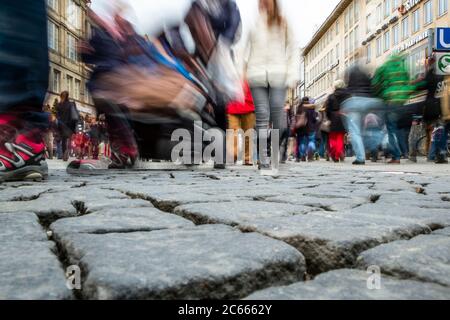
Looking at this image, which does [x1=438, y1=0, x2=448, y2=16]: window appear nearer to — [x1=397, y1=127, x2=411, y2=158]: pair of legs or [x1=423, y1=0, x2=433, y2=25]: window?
[x1=423, y1=0, x2=433, y2=25]: window

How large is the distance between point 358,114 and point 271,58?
3.45 meters

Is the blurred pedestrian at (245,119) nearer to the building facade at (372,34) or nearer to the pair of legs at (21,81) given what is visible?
the building facade at (372,34)

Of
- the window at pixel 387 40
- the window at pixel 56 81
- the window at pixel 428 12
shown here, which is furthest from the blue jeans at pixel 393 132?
the window at pixel 387 40

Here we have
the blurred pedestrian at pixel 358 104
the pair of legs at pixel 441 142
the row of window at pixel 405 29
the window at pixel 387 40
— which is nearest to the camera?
the blurred pedestrian at pixel 358 104

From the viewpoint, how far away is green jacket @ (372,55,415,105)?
25.6 ft

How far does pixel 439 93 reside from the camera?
8.28 meters

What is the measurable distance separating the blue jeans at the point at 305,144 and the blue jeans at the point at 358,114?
130 inches

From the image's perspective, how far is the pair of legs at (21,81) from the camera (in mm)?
2748

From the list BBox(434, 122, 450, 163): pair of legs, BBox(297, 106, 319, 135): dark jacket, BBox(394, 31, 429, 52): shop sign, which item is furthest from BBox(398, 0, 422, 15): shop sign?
BBox(434, 122, 450, 163): pair of legs

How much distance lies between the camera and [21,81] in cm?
282

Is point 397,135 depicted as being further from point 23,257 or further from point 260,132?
point 23,257

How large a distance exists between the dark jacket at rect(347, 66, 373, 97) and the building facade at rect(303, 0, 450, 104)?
1.15ft

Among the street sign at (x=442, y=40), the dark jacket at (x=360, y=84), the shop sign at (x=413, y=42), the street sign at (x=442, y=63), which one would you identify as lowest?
the dark jacket at (x=360, y=84)

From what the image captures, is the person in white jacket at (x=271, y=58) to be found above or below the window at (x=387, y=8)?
below
